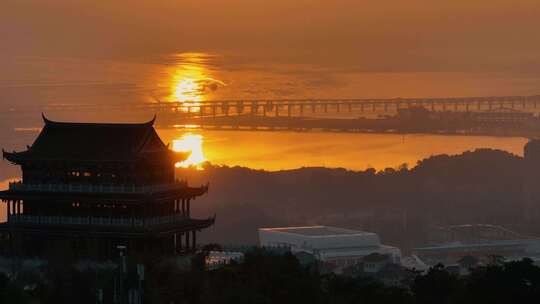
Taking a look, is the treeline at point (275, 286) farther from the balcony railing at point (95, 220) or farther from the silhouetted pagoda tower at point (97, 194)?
the balcony railing at point (95, 220)

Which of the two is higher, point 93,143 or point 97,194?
point 93,143

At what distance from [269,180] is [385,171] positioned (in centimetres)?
809

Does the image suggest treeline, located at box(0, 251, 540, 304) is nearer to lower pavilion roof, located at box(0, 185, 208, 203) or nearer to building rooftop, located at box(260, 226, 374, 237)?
lower pavilion roof, located at box(0, 185, 208, 203)

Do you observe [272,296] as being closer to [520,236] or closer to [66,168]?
[66,168]

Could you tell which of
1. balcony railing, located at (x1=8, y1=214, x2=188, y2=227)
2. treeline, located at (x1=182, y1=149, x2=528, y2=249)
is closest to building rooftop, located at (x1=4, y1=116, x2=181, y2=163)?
balcony railing, located at (x1=8, y1=214, x2=188, y2=227)

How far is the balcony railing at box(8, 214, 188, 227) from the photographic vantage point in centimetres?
7462

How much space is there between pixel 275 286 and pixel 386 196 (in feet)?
267

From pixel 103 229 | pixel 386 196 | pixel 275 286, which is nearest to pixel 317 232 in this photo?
pixel 386 196

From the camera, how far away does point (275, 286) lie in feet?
221

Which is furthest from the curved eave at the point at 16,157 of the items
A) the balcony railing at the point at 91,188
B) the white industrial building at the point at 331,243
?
the white industrial building at the point at 331,243

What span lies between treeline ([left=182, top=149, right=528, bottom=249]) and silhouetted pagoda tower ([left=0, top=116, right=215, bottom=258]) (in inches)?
A: 2284

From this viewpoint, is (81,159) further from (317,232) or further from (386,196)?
(386,196)

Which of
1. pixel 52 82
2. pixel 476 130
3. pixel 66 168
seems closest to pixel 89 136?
pixel 66 168

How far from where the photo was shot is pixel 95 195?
74812mm
